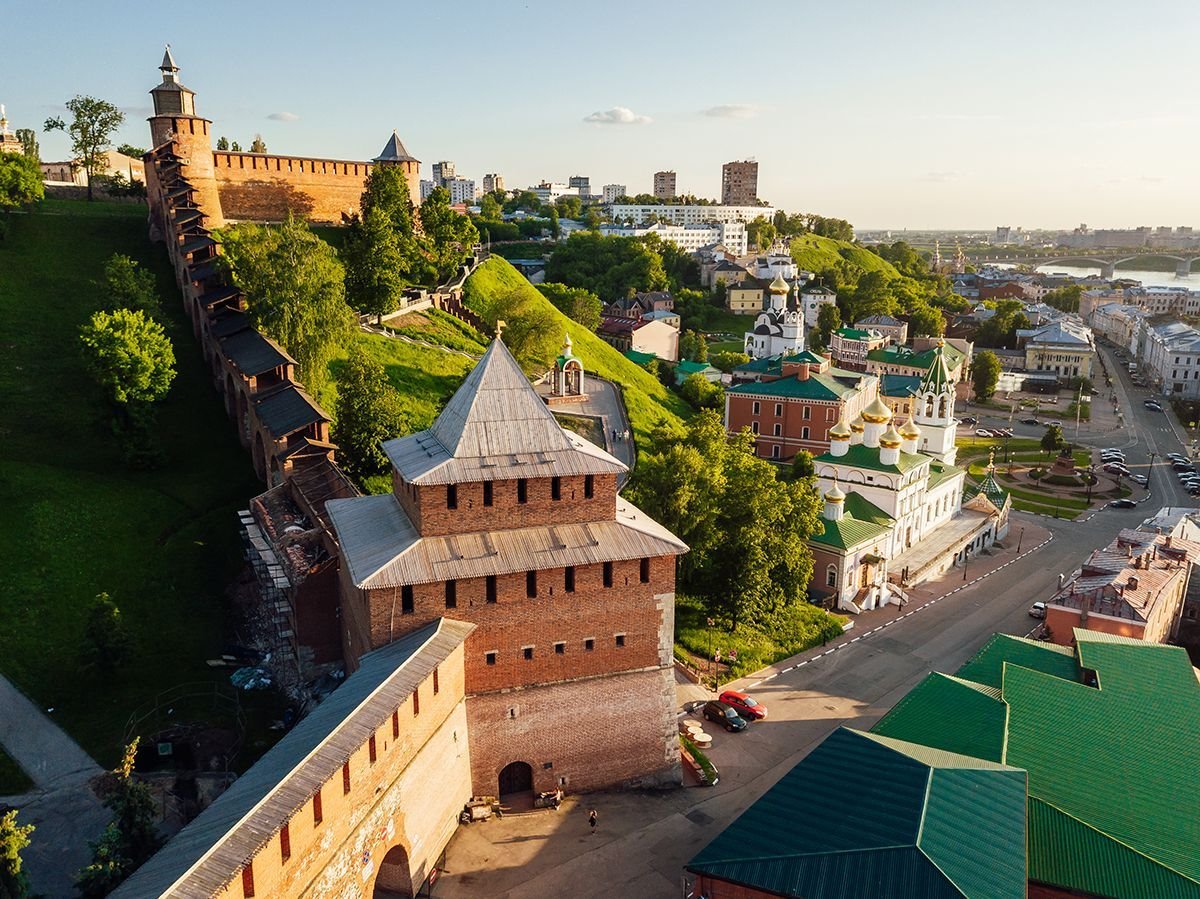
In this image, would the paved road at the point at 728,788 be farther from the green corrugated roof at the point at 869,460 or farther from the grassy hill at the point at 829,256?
the grassy hill at the point at 829,256

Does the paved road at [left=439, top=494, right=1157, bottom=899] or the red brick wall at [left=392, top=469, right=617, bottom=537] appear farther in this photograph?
the red brick wall at [left=392, top=469, right=617, bottom=537]

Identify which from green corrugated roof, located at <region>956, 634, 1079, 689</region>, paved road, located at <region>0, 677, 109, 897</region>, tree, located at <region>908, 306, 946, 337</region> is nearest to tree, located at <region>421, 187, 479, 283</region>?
paved road, located at <region>0, 677, 109, 897</region>

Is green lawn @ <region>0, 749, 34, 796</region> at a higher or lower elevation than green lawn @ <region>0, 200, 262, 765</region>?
lower

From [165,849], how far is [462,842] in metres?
9.07

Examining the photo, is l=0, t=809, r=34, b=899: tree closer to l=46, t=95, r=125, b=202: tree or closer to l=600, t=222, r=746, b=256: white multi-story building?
Answer: l=46, t=95, r=125, b=202: tree

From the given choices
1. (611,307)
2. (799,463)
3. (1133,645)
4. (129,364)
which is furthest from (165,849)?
(611,307)

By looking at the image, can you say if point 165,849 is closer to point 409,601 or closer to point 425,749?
point 425,749

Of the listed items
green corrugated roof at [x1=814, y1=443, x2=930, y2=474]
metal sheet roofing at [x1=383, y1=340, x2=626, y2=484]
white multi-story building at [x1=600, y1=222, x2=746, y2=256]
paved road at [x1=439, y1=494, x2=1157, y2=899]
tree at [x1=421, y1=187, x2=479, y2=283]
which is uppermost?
white multi-story building at [x1=600, y1=222, x2=746, y2=256]

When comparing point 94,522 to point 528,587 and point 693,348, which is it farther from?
point 693,348

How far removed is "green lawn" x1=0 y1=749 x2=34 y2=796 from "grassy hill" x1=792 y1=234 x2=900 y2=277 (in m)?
158

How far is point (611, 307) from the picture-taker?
388 ft

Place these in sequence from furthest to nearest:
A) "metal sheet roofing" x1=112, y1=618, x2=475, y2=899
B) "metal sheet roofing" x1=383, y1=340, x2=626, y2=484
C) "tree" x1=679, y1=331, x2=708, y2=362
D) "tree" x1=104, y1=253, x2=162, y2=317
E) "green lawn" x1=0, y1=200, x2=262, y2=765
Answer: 1. "tree" x1=679, y1=331, x2=708, y2=362
2. "tree" x1=104, y1=253, x2=162, y2=317
3. "green lawn" x1=0, y1=200, x2=262, y2=765
4. "metal sheet roofing" x1=383, y1=340, x2=626, y2=484
5. "metal sheet roofing" x1=112, y1=618, x2=475, y2=899

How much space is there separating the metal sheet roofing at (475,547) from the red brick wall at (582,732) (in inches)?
150

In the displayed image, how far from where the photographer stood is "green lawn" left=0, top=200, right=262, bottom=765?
89.4ft
